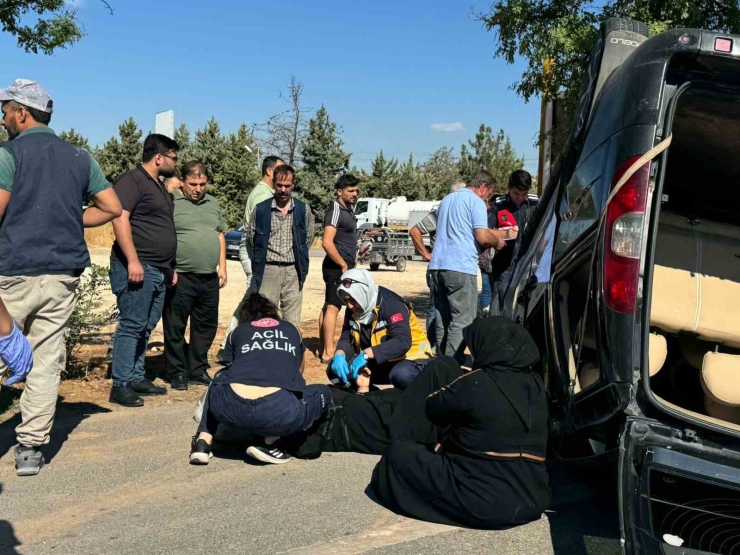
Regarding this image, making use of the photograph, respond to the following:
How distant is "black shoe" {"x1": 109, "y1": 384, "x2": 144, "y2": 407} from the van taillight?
393 cm

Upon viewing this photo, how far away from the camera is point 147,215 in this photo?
6.19 meters

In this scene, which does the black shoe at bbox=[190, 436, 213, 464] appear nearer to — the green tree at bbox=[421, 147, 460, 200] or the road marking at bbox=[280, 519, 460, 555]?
the road marking at bbox=[280, 519, 460, 555]

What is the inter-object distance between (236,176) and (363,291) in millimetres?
34782

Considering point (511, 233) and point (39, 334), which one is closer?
point (39, 334)

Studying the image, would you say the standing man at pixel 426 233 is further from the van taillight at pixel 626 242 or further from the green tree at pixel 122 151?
the green tree at pixel 122 151

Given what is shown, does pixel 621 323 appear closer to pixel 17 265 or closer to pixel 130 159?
pixel 17 265

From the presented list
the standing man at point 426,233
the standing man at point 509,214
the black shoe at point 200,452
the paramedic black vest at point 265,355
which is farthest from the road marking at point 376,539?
the standing man at point 509,214

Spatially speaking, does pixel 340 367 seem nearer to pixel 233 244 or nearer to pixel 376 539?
pixel 376 539

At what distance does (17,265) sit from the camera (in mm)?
4465

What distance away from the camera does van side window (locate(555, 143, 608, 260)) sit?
367cm

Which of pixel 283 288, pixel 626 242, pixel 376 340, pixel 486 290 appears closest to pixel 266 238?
pixel 283 288

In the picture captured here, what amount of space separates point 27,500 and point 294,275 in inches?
150

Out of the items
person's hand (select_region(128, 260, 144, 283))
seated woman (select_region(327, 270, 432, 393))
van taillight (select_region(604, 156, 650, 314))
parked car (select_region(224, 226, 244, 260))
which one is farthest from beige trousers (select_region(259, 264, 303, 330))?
parked car (select_region(224, 226, 244, 260))

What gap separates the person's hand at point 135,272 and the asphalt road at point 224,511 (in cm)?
126
